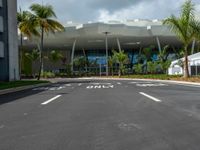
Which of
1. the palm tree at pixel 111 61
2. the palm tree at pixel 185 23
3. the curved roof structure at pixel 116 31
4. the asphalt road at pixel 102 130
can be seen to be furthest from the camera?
the palm tree at pixel 111 61

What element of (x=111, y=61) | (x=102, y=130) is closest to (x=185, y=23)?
(x=102, y=130)

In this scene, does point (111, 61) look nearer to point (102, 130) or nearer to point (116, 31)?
point (116, 31)

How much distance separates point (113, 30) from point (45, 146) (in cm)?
6674

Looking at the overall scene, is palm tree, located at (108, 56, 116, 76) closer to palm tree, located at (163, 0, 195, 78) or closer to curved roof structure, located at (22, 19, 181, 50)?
curved roof structure, located at (22, 19, 181, 50)

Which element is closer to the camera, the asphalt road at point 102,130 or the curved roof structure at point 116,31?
the asphalt road at point 102,130

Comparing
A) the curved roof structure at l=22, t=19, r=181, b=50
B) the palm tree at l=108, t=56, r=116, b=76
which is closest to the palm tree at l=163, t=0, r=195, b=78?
the curved roof structure at l=22, t=19, r=181, b=50

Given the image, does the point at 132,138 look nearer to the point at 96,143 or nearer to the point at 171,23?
the point at 96,143

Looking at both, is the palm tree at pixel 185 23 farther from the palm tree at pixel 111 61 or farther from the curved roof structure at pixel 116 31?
the palm tree at pixel 111 61

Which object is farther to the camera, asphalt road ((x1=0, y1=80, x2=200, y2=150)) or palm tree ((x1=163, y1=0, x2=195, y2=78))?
palm tree ((x1=163, y1=0, x2=195, y2=78))

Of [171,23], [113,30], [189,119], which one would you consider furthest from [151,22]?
[189,119]

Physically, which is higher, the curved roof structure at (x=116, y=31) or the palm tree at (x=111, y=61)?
the curved roof structure at (x=116, y=31)

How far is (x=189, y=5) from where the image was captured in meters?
39.5

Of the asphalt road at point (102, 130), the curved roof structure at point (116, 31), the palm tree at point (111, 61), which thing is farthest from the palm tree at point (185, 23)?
the palm tree at point (111, 61)

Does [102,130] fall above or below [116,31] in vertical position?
below
